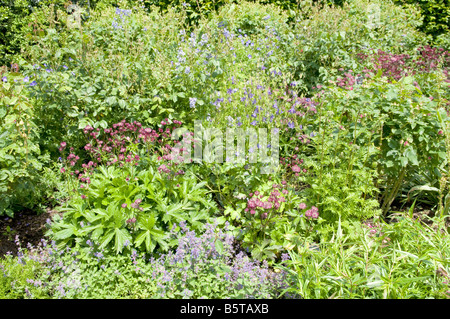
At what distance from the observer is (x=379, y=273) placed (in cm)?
219

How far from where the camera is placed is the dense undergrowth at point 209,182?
93.2 inches

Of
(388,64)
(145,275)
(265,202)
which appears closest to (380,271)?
(265,202)

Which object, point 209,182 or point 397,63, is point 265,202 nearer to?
point 209,182

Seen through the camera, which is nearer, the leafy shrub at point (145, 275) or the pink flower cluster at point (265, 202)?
the leafy shrub at point (145, 275)

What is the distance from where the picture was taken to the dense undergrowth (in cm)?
237

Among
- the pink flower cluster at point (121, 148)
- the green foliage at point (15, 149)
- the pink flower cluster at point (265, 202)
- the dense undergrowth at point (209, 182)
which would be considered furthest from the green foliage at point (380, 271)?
the green foliage at point (15, 149)

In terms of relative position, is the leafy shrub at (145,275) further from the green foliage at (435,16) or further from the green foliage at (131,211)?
the green foliage at (435,16)

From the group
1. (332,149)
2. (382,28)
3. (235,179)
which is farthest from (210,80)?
(382,28)

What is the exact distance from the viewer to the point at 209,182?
3387mm

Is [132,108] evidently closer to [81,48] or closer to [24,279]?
[81,48]

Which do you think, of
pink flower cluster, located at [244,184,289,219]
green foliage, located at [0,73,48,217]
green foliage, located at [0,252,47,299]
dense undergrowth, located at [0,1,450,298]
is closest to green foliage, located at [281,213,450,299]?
dense undergrowth, located at [0,1,450,298]

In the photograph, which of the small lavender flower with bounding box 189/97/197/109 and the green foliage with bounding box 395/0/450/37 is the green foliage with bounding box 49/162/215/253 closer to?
the small lavender flower with bounding box 189/97/197/109

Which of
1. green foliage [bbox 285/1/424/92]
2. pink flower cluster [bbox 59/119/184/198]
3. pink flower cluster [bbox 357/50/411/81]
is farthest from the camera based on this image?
green foliage [bbox 285/1/424/92]

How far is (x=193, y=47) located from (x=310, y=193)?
1.97 meters
